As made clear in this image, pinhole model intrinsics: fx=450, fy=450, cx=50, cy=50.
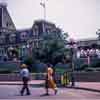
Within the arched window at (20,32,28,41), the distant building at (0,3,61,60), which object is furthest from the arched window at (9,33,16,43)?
the arched window at (20,32,28,41)

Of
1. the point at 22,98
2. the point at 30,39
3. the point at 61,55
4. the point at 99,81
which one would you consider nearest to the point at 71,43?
the point at 61,55

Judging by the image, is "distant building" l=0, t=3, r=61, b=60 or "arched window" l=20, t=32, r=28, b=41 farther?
"arched window" l=20, t=32, r=28, b=41

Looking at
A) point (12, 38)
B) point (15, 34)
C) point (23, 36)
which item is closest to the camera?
point (23, 36)

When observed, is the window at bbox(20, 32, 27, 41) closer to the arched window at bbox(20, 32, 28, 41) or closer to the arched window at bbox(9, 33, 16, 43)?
the arched window at bbox(20, 32, 28, 41)

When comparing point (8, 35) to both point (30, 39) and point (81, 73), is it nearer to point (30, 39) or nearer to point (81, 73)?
point (30, 39)

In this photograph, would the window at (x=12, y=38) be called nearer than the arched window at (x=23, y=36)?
No

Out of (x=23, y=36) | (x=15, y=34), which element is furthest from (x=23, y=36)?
(x=15, y=34)

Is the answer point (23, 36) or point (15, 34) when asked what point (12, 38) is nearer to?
point (15, 34)

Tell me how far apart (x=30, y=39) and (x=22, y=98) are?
61127 mm

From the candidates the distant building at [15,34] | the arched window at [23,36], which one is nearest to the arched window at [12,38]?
the distant building at [15,34]

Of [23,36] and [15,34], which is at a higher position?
[15,34]

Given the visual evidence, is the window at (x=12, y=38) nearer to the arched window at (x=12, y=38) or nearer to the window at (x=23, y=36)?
the arched window at (x=12, y=38)

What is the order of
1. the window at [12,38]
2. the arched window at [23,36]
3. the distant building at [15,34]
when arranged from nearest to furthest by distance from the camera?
the distant building at [15,34] → the arched window at [23,36] → the window at [12,38]

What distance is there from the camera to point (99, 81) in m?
41.3
